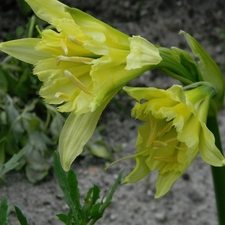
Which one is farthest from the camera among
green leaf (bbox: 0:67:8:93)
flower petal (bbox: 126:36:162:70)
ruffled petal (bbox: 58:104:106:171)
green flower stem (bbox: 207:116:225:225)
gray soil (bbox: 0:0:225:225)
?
green leaf (bbox: 0:67:8:93)

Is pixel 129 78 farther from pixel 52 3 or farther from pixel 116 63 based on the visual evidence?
pixel 52 3

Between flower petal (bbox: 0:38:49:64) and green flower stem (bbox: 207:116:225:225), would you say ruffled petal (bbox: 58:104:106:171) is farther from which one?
green flower stem (bbox: 207:116:225:225)

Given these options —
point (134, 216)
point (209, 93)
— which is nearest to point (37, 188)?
point (134, 216)

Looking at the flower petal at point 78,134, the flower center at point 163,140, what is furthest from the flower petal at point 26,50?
the flower center at point 163,140

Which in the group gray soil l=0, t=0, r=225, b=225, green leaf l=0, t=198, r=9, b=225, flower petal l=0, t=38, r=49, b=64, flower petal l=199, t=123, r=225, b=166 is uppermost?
flower petal l=0, t=38, r=49, b=64

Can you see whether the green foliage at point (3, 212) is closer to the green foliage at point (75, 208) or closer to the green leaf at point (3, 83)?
the green foliage at point (75, 208)

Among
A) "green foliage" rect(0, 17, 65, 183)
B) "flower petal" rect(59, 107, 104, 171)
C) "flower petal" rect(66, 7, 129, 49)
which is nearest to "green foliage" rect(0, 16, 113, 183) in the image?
"green foliage" rect(0, 17, 65, 183)
